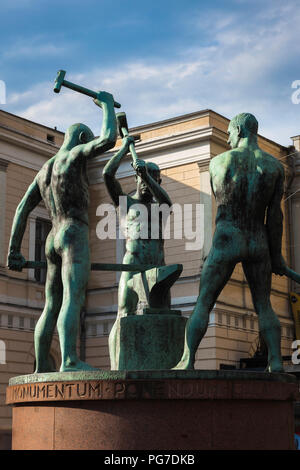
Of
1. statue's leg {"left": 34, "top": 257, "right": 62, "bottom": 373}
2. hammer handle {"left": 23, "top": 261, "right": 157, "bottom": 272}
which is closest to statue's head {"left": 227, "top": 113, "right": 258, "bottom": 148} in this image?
hammer handle {"left": 23, "top": 261, "right": 157, "bottom": 272}

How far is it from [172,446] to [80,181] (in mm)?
2442

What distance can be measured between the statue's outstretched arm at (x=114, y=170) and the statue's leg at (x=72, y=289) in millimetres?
1211

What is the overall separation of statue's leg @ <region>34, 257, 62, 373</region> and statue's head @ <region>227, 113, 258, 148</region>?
6.12 feet

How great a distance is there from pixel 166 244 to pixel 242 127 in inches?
666

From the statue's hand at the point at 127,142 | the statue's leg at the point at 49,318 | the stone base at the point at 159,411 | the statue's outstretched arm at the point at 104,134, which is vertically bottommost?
the stone base at the point at 159,411

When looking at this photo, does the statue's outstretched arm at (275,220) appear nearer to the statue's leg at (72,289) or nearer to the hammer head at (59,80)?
the statue's leg at (72,289)

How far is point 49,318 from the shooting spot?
7.27 metres

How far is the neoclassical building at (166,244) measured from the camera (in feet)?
75.5

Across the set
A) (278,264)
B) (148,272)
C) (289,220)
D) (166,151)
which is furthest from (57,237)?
(289,220)

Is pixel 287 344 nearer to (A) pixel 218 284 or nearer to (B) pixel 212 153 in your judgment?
(B) pixel 212 153

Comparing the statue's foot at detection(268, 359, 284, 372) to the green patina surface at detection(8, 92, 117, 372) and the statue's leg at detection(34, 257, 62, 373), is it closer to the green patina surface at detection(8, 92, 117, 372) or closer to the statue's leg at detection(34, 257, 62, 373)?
the green patina surface at detection(8, 92, 117, 372)

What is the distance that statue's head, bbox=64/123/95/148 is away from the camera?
7.33 m

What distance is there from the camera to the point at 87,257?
7008 mm

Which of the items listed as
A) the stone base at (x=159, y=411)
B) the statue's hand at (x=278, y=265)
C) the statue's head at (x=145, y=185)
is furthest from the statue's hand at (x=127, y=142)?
the stone base at (x=159, y=411)
